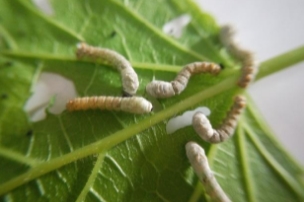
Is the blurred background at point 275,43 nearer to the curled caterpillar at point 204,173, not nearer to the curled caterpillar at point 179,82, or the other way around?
the curled caterpillar at point 179,82

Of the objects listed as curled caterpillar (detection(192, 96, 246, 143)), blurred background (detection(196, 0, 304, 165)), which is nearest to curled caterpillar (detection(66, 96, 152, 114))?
curled caterpillar (detection(192, 96, 246, 143))

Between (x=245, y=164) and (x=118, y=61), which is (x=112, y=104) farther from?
(x=245, y=164)

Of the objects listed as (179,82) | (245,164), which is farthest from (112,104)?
(245,164)

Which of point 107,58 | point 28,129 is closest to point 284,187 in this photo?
point 107,58

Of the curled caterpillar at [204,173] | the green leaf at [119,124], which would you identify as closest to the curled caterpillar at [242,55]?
the green leaf at [119,124]

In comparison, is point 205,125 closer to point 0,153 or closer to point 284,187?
point 284,187
